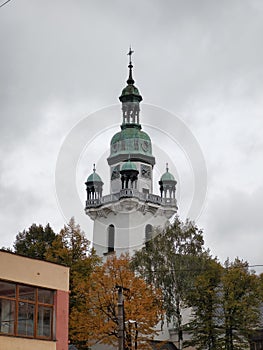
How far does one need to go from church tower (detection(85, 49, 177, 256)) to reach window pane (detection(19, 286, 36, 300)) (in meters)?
40.4

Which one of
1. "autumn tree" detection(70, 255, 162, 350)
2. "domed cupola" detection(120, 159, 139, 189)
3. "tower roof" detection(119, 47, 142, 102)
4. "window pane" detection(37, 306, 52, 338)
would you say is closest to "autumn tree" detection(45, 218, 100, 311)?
"autumn tree" detection(70, 255, 162, 350)

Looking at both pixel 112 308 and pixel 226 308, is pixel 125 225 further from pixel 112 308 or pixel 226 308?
pixel 226 308

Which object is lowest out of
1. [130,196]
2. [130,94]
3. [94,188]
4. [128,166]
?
[130,196]

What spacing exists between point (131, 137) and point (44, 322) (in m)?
50.2

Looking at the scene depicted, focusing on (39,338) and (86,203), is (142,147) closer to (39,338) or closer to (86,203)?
(86,203)

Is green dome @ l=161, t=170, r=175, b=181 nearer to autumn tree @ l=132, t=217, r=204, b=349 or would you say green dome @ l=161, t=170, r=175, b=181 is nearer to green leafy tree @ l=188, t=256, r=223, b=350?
autumn tree @ l=132, t=217, r=204, b=349

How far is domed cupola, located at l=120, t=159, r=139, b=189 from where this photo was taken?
76.1 m

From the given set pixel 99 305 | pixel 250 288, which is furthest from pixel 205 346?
pixel 99 305

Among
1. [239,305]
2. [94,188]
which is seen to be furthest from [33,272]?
[94,188]

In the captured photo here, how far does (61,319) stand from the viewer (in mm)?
33469

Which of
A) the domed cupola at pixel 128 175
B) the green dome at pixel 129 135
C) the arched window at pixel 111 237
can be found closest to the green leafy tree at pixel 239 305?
the arched window at pixel 111 237

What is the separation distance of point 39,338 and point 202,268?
27.8m

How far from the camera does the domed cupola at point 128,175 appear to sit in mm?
76125

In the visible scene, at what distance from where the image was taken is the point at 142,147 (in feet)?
266
